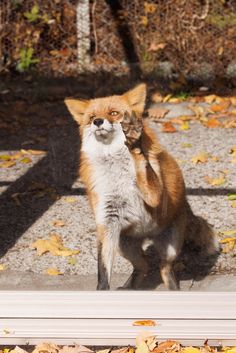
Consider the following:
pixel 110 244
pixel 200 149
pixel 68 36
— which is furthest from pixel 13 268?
pixel 68 36

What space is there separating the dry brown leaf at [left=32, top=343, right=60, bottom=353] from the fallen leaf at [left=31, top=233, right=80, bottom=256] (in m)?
1.26

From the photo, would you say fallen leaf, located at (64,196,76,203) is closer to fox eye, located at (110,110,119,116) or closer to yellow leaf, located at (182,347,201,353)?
fox eye, located at (110,110,119,116)

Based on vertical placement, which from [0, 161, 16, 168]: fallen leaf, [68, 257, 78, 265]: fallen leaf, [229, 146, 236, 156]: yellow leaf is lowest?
[0, 161, 16, 168]: fallen leaf

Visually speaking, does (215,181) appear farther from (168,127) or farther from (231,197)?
(168,127)

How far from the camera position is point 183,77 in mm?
8711

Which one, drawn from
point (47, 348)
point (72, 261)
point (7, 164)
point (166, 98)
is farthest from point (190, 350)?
point (166, 98)

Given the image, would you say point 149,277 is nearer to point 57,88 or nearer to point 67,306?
point 67,306

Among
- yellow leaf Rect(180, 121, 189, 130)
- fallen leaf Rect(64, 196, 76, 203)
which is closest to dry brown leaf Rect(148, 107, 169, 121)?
yellow leaf Rect(180, 121, 189, 130)

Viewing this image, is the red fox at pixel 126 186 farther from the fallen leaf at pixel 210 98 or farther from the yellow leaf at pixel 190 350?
the fallen leaf at pixel 210 98

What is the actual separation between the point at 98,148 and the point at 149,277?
880 millimetres

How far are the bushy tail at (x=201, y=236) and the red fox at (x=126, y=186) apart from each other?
0.33 meters

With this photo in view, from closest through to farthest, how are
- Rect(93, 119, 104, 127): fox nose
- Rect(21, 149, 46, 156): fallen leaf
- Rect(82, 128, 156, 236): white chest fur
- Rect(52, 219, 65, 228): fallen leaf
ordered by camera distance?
Rect(93, 119, 104, 127): fox nose, Rect(82, 128, 156, 236): white chest fur, Rect(52, 219, 65, 228): fallen leaf, Rect(21, 149, 46, 156): fallen leaf

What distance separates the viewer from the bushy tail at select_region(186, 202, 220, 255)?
468 cm

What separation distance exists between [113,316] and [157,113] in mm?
4524
